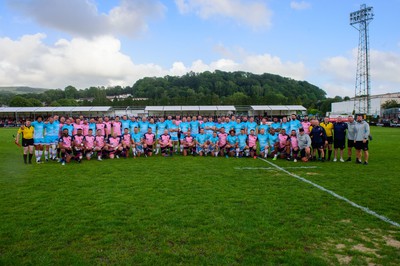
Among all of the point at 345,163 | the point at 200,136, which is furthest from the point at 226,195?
the point at 200,136

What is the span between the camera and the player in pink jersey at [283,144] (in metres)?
12.9

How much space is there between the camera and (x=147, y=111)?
53.1 metres

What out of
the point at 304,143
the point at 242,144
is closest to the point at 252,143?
the point at 242,144

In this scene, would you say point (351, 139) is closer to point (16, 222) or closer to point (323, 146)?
point (323, 146)

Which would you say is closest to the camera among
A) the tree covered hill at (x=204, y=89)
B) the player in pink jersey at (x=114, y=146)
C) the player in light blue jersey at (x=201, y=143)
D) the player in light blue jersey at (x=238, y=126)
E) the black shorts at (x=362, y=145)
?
the black shorts at (x=362, y=145)

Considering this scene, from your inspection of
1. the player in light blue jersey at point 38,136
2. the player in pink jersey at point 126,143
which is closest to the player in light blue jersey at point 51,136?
the player in light blue jersey at point 38,136

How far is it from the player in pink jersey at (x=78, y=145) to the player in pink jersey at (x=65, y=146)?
19 centimetres

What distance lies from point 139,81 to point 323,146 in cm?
13015

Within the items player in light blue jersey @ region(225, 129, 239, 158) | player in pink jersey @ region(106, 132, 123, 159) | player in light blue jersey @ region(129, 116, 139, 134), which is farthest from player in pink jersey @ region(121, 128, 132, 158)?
player in light blue jersey @ region(225, 129, 239, 158)

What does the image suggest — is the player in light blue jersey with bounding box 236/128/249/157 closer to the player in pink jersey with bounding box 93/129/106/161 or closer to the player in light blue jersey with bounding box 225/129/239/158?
the player in light blue jersey with bounding box 225/129/239/158

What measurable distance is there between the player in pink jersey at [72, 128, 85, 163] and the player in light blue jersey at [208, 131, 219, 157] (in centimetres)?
542

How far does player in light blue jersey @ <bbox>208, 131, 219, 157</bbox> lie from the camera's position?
1393 cm

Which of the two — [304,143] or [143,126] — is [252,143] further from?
[143,126]

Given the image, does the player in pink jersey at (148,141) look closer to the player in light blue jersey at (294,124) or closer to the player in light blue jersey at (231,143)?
the player in light blue jersey at (231,143)
